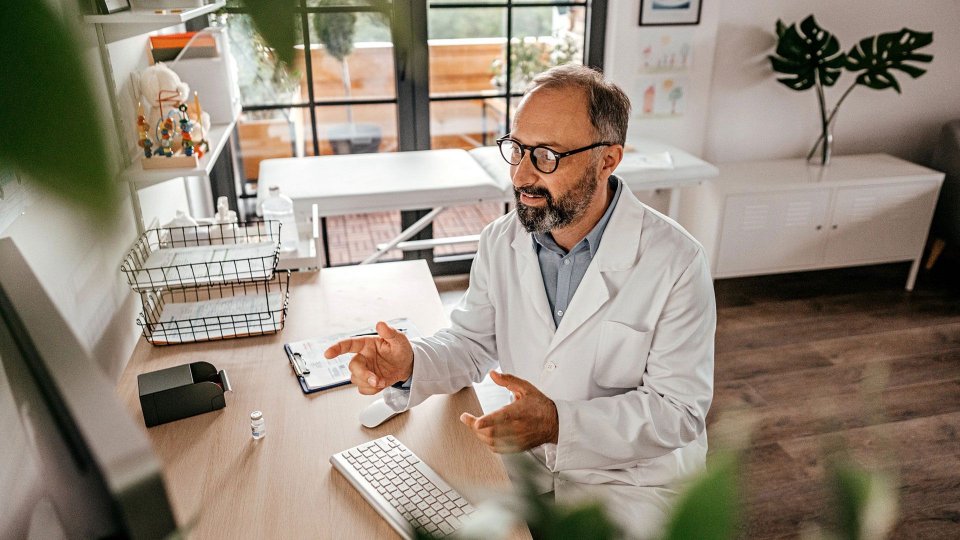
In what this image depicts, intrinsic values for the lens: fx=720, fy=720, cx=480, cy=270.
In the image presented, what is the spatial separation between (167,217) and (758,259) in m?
2.63

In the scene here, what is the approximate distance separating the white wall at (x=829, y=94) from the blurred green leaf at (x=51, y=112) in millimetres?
3707

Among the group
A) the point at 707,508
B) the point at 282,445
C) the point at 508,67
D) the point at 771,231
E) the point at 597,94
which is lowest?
the point at 771,231

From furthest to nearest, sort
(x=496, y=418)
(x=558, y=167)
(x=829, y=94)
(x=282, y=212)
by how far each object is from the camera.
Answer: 1. (x=829, y=94)
2. (x=282, y=212)
3. (x=558, y=167)
4. (x=496, y=418)

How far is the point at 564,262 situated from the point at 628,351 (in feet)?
0.79

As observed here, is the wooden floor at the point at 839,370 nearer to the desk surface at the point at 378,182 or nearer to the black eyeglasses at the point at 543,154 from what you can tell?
the black eyeglasses at the point at 543,154

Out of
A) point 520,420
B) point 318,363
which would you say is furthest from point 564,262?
point 318,363

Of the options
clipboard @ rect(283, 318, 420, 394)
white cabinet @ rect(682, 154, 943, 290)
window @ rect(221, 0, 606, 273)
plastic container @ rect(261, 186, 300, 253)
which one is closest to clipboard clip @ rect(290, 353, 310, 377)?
clipboard @ rect(283, 318, 420, 394)

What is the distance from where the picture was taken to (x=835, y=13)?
11.8ft

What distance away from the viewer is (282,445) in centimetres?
131

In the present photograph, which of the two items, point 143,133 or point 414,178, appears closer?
point 143,133

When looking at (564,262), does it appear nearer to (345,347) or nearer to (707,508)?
(345,347)

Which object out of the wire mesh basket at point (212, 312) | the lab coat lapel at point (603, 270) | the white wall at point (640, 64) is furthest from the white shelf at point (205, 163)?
the white wall at point (640, 64)

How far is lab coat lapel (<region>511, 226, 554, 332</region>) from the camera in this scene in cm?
154

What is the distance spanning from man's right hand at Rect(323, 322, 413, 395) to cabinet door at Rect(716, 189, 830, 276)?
2354mm
